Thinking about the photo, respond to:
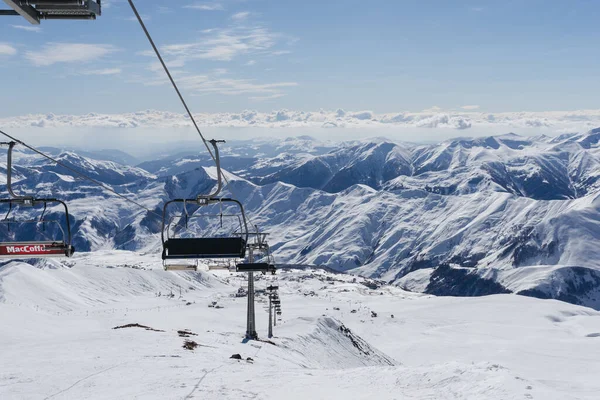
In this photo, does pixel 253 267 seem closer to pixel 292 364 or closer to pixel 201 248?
pixel 292 364

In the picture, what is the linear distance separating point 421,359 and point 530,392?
72.1 meters

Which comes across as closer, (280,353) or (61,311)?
(280,353)

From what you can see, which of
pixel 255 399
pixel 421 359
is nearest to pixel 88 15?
pixel 255 399

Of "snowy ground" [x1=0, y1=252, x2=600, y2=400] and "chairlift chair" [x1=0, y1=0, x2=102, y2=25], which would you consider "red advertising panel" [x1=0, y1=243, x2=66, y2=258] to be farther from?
"chairlift chair" [x1=0, y1=0, x2=102, y2=25]

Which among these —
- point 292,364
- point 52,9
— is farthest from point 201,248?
point 292,364

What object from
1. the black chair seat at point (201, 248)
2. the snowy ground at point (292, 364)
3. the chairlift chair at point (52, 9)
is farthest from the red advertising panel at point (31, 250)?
the chairlift chair at point (52, 9)

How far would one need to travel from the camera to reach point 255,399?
26234mm

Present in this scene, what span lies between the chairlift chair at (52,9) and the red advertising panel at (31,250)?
48.1ft

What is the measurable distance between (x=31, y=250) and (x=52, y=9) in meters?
15.6

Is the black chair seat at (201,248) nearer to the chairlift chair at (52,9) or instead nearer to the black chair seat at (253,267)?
the chairlift chair at (52,9)

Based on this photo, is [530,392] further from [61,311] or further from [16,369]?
[61,311]

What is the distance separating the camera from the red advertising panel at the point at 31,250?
69.3 feet

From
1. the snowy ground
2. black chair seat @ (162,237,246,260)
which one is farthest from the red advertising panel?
the snowy ground

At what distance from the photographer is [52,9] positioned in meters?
8.47
